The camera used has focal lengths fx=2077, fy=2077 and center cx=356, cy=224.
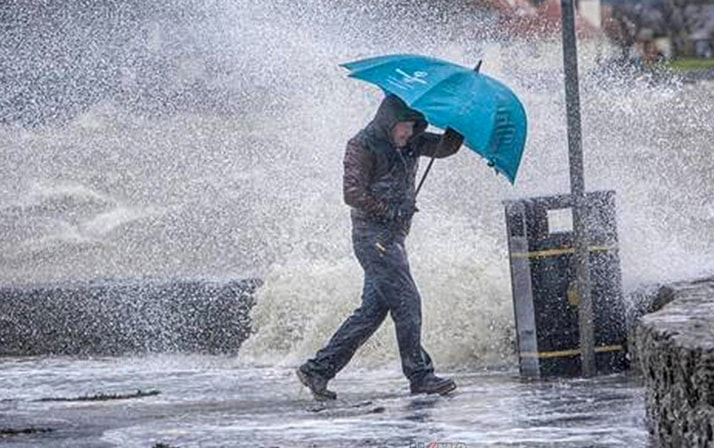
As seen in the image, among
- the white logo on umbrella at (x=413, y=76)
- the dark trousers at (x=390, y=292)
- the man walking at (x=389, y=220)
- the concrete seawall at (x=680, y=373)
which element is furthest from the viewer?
the dark trousers at (x=390, y=292)

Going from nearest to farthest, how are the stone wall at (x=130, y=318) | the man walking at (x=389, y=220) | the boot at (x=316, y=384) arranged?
the man walking at (x=389, y=220) → the boot at (x=316, y=384) → the stone wall at (x=130, y=318)

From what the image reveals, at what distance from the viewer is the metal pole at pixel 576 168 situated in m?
10.7

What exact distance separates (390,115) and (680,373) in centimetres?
389

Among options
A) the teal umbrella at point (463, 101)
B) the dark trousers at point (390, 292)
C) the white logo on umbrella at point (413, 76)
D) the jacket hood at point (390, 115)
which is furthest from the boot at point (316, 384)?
the white logo on umbrella at point (413, 76)

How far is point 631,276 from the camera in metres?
12.1

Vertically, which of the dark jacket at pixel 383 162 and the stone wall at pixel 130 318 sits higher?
the dark jacket at pixel 383 162

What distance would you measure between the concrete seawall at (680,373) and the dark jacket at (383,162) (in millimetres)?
2534

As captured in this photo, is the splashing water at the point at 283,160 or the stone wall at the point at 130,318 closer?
the splashing water at the point at 283,160

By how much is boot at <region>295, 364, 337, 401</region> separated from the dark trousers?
0.29 m

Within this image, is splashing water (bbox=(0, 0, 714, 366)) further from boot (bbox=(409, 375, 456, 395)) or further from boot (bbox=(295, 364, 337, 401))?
boot (bbox=(295, 364, 337, 401))

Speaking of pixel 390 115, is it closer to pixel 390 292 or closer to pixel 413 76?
pixel 413 76

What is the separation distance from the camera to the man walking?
10672 millimetres

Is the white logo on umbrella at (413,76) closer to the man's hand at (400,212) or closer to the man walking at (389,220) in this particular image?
the man walking at (389,220)

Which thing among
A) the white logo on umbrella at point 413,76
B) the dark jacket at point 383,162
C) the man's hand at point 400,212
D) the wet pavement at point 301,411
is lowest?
the wet pavement at point 301,411
